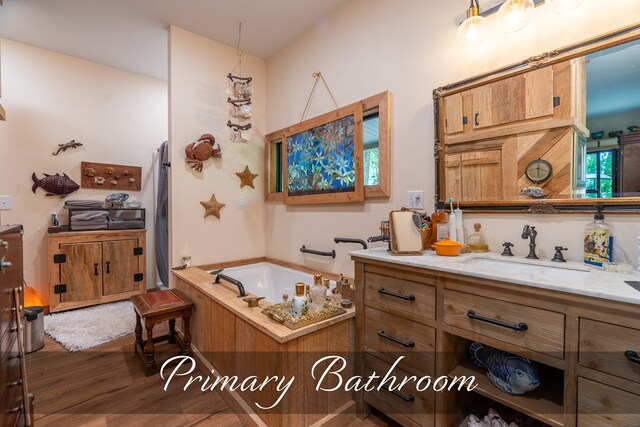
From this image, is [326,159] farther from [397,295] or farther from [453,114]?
[397,295]

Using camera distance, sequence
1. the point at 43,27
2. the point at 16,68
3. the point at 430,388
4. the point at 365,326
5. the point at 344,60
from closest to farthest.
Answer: the point at 430,388
the point at 365,326
the point at 344,60
the point at 43,27
the point at 16,68

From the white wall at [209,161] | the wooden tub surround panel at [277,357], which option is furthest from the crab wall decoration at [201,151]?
the wooden tub surround panel at [277,357]

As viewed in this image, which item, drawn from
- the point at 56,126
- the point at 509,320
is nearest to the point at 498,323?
the point at 509,320

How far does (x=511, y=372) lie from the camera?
3.64 feet

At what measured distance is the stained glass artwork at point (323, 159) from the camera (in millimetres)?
2207

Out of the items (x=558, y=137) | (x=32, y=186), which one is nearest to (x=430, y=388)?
(x=558, y=137)

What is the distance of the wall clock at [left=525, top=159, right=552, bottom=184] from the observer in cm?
129

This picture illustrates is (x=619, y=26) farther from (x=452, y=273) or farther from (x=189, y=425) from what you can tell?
(x=189, y=425)

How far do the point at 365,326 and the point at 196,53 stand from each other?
2.76 meters

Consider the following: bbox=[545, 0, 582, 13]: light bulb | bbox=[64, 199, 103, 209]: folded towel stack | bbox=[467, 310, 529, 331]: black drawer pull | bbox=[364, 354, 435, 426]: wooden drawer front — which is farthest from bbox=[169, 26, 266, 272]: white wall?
bbox=[545, 0, 582, 13]: light bulb

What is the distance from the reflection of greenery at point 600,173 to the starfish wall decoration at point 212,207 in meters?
2.65

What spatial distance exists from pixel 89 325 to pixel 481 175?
3411mm

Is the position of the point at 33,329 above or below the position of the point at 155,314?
below

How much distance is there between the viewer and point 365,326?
58.7 inches
